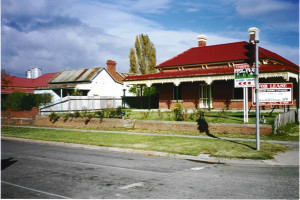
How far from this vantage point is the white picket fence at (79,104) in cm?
2669

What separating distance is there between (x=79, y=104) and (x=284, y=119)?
802 inches

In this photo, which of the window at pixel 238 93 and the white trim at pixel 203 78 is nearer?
the white trim at pixel 203 78

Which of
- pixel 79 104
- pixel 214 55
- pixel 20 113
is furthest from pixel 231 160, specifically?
pixel 79 104

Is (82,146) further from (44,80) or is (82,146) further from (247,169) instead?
(44,80)

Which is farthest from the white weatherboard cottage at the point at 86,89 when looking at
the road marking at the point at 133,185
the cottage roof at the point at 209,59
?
the road marking at the point at 133,185

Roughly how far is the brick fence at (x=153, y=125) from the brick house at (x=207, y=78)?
7.52 meters

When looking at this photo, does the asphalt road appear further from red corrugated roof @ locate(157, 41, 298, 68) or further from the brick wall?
red corrugated roof @ locate(157, 41, 298, 68)

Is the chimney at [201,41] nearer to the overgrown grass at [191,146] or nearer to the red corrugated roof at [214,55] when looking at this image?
the red corrugated roof at [214,55]

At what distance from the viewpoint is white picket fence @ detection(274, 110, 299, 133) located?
571 inches

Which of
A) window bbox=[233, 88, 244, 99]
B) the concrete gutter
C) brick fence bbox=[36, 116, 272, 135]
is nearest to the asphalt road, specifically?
the concrete gutter

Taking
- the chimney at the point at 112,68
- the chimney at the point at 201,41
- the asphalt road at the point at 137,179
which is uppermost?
the chimney at the point at 201,41

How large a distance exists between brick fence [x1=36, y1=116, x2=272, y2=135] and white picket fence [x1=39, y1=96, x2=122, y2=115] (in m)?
3.50

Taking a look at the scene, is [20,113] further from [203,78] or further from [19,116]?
[203,78]

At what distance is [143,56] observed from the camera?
53.4 metres
